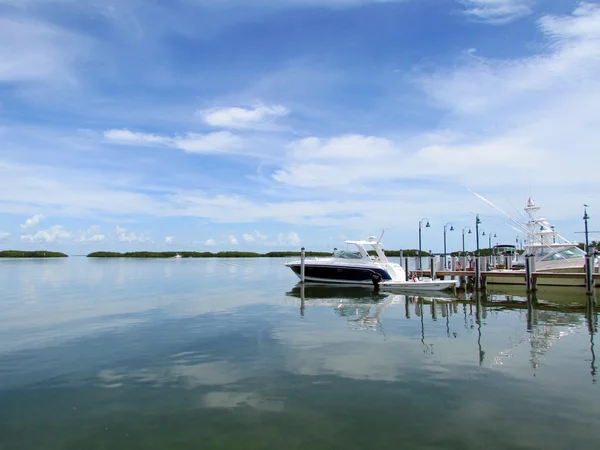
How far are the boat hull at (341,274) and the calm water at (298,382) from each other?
43.6ft

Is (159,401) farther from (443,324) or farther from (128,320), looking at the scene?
(443,324)

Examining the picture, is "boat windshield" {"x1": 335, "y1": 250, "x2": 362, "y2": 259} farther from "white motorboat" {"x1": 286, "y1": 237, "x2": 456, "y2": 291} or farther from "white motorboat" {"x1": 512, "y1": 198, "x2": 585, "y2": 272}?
"white motorboat" {"x1": 512, "y1": 198, "x2": 585, "y2": 272}

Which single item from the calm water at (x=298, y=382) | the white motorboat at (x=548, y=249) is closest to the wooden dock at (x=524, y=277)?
the white motorboat at (x=548, y=249)

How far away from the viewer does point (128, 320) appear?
1831cm

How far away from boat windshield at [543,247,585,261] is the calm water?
1440cm

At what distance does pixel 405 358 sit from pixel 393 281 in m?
19.8

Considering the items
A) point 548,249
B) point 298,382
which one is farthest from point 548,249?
point 298,382

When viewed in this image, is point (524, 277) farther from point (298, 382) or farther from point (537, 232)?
point (298, 382)

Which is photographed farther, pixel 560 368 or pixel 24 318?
pixel 24 318

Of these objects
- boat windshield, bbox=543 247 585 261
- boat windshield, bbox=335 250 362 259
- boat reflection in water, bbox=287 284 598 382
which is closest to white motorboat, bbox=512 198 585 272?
boat windshield, bbox=543 247 585 261

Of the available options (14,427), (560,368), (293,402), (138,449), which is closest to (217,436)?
(138,449)

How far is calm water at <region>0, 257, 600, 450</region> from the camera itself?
7.01m

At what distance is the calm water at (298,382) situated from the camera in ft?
23.0

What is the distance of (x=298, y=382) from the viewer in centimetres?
964
